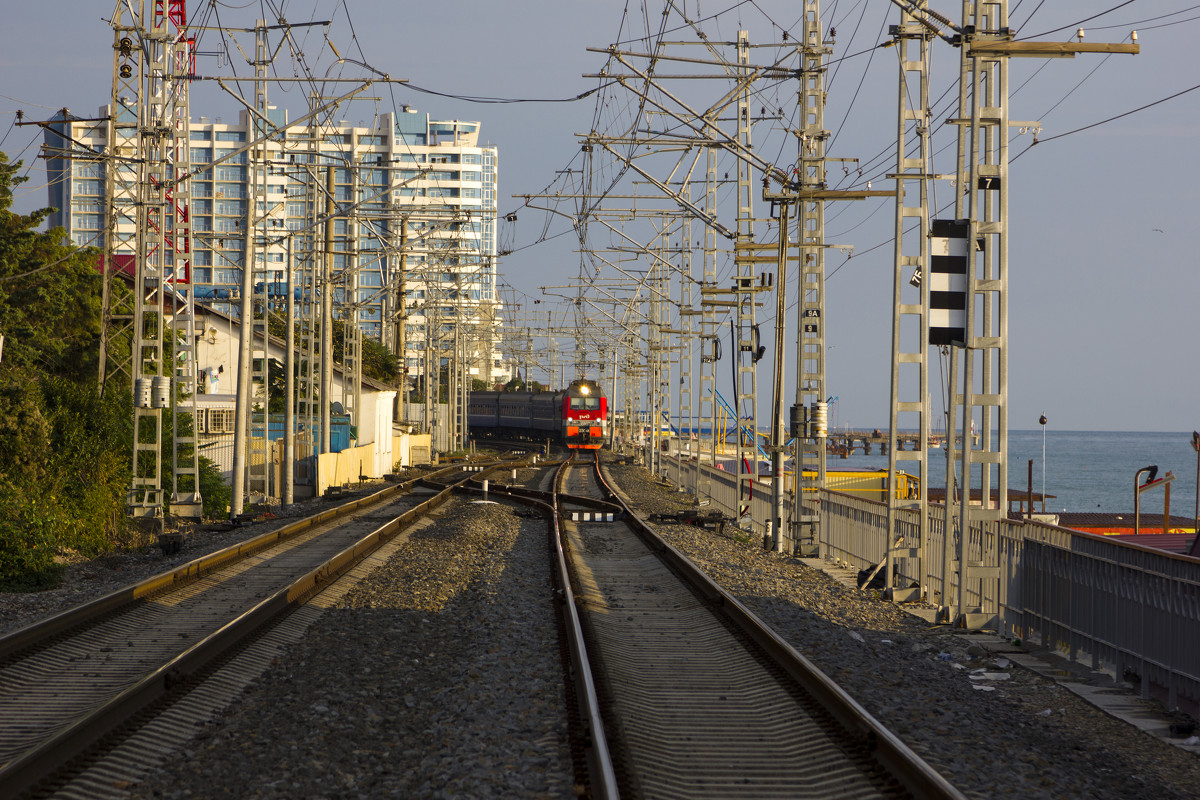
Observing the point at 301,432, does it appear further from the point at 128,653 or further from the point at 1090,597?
the point at 1090,597

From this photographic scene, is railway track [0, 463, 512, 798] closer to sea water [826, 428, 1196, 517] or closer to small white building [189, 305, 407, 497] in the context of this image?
small white building [189, 305, 407, 497]

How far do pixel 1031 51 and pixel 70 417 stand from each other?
18.9m

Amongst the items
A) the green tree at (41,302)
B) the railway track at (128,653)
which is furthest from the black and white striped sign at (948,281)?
the green tree at (41,302)

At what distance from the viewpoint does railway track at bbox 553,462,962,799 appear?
6.18 m

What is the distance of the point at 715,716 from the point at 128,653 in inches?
209

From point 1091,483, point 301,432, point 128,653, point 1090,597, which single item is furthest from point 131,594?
point 1091,483

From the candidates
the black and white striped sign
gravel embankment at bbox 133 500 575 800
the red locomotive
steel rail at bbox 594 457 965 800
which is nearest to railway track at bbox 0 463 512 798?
gravel embankment at bbox 133 500 575 800

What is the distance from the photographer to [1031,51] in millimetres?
11664

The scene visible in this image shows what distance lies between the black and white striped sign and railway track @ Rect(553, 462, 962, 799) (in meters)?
3.88

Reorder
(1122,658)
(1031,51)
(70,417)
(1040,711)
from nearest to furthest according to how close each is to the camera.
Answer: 1. (1040,711)
2. (1122,658)
3. (1031,51)
4. (70,417)

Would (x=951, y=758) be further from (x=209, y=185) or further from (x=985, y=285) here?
(x=209, y=185)

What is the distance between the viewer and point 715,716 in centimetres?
785

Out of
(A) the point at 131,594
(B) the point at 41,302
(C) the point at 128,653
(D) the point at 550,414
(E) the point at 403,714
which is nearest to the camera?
(E) the point at 403,714

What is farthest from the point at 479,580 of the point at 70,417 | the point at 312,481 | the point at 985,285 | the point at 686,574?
the point at 312,481
